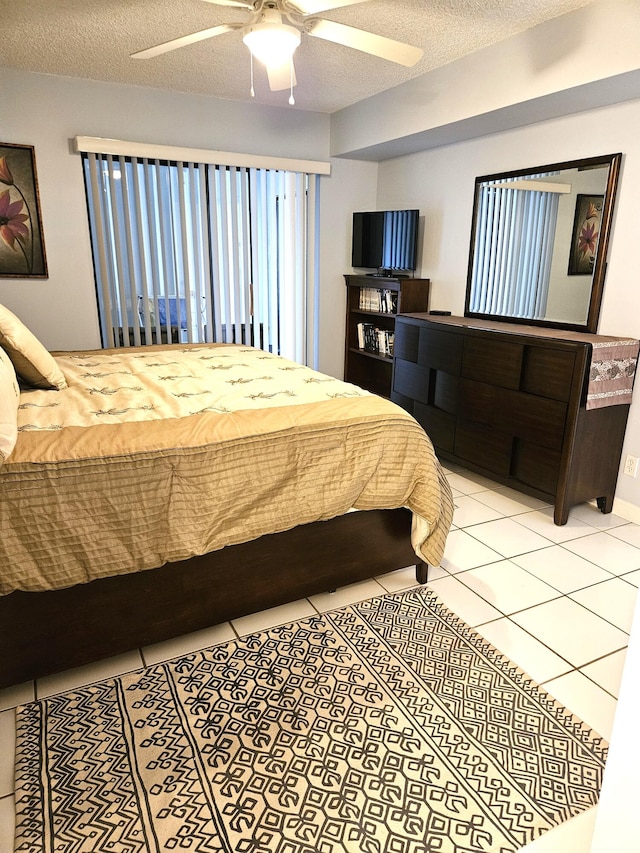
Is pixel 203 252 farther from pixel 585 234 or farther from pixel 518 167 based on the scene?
pixel 585 234

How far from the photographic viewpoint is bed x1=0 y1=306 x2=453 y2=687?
1.62m

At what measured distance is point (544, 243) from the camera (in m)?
3.28

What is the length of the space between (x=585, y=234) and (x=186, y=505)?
2.65 meters

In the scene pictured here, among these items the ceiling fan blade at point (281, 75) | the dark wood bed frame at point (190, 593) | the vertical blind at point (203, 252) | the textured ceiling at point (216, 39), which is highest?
the textured ceiling at point (216, 39)

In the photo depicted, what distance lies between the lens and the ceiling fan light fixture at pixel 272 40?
210cm

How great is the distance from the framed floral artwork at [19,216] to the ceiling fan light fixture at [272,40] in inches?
84.3

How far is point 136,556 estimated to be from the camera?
1715 millimetres

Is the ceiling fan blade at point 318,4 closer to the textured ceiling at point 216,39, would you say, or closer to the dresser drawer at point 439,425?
the textured ceiling at point 216,39

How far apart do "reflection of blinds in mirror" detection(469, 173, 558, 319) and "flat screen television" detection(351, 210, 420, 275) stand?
61 centimetres

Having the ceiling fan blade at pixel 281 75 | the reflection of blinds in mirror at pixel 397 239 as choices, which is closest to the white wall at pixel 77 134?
the reflection of blinds in mirror at pixel 397 239

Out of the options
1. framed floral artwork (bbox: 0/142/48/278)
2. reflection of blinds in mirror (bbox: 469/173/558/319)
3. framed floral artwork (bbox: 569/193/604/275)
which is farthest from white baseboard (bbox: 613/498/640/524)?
framed floral artwork (bbox: 0/142/48/278)

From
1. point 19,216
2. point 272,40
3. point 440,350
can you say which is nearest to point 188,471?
point 272,40

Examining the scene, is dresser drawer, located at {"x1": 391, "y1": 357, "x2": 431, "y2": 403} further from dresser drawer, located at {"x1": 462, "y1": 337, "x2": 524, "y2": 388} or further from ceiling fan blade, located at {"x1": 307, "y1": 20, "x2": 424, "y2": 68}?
ceiling fan blade, located at {"x1": 307, "y1": 20, "x2": 424, "y2": 68}

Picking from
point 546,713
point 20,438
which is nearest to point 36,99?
point 20,438
